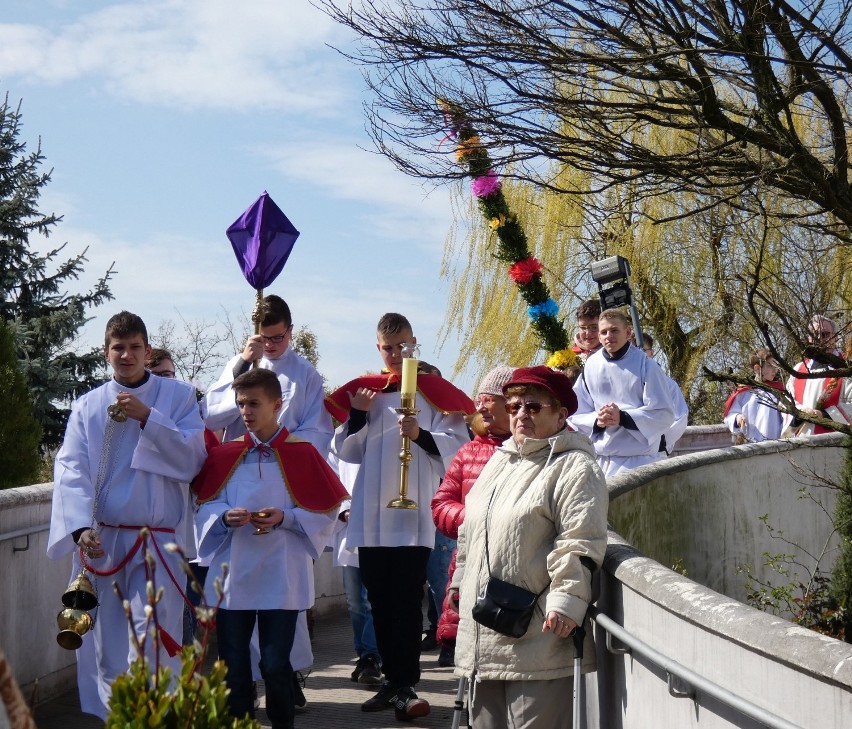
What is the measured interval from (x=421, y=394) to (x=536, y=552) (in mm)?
3358

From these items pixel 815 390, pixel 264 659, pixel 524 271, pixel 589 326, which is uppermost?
pixel 524 271

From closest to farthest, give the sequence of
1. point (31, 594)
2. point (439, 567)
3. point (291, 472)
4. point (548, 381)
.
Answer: point (548, 381) < point (291, 472) < point (31, 594) < point (439, 567)

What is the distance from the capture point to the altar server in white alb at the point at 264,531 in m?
6.73

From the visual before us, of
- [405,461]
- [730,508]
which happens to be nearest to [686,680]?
[405,461]

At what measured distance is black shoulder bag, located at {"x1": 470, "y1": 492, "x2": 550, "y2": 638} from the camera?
501 cm

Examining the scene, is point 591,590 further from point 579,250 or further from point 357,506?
point 579,250

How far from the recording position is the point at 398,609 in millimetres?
7723

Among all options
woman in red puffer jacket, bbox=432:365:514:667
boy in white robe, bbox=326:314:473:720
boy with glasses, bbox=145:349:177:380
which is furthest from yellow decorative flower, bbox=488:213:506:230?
woman in red puffer jacket, bbox=432:365:514:667

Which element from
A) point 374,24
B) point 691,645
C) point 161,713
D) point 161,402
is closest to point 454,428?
point 161,402

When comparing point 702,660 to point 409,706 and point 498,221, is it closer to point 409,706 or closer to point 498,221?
point 409,706

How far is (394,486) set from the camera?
8320mm

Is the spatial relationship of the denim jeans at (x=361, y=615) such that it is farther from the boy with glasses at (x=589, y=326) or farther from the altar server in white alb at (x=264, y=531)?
the boy with glasses at (x=589, y=326)

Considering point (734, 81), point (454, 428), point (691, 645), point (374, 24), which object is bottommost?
point (691, 645)

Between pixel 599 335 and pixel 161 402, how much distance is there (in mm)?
3759
